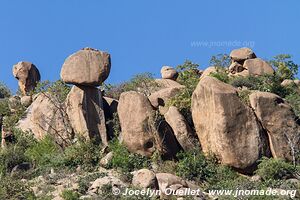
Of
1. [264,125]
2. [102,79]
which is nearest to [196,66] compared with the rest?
[102,79]

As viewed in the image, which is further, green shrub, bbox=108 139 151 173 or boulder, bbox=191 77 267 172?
green shrub, bbox=108 139 151 173

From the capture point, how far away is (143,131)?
27422 mm

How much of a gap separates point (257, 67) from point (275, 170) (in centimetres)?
1334

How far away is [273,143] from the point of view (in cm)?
2672

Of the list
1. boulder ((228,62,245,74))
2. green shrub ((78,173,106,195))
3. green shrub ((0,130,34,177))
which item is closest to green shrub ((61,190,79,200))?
green shrub ((78,173,106,195))

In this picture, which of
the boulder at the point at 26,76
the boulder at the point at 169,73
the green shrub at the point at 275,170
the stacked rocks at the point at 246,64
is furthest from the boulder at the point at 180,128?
the boulder at the point at 26,76

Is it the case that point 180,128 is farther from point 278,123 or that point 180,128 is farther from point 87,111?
point 87,111

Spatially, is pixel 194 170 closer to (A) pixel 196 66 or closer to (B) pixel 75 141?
(B) pixel 75 141

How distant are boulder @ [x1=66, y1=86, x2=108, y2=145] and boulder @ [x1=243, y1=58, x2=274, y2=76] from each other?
1021 centimetres

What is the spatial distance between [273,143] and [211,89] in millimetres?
3178

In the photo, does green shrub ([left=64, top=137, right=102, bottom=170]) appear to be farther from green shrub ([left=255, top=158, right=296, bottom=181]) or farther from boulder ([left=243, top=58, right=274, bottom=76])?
boulder ([left=243, top=58, right=274, bottom=76])

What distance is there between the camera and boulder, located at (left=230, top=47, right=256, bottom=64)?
131 feet

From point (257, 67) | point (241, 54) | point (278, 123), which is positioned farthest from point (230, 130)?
point (241, 54)

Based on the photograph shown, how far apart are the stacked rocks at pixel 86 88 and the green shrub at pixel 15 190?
548cm
